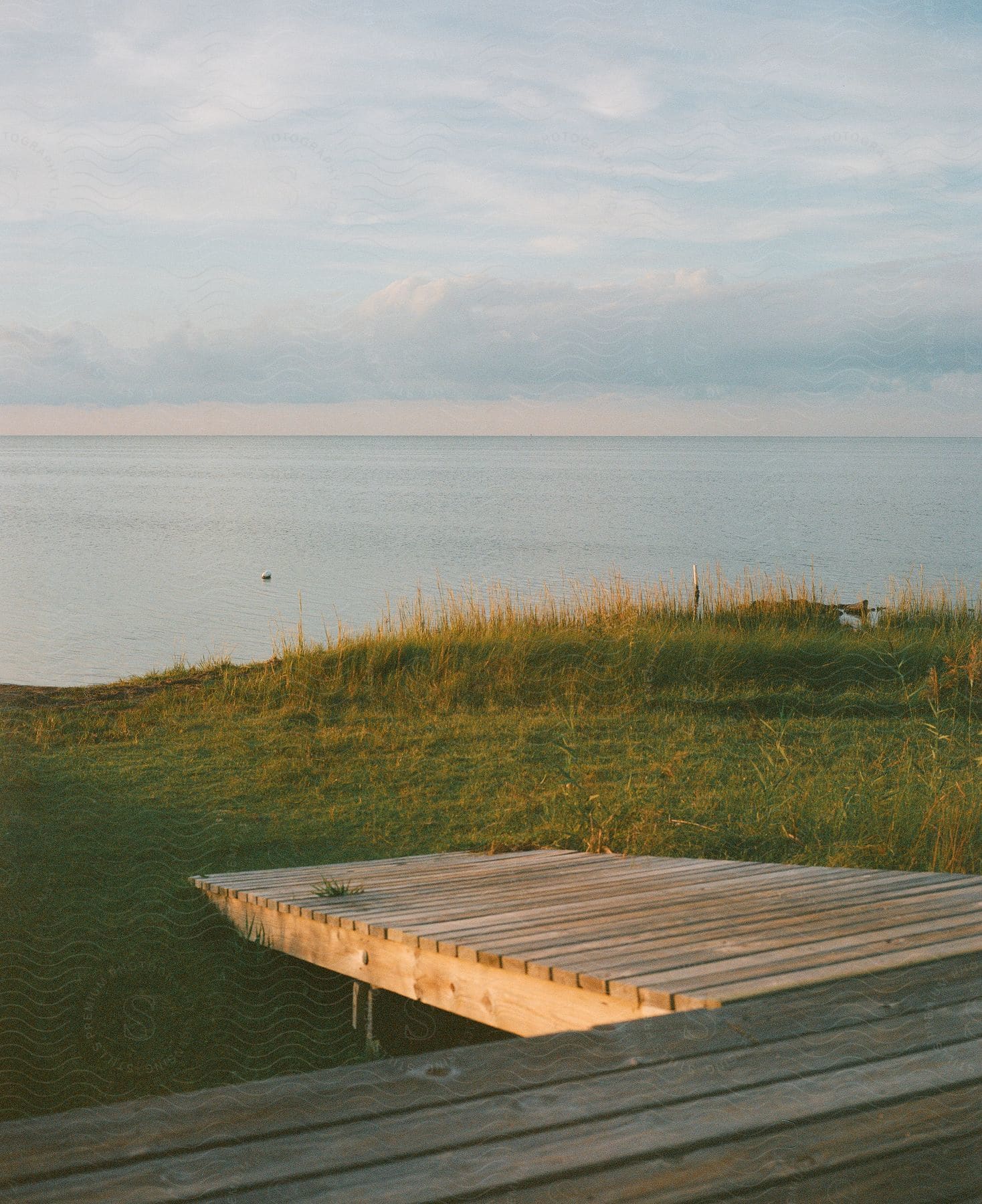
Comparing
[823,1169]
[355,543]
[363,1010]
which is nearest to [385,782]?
[363,1010]

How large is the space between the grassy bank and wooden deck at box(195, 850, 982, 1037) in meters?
0.38

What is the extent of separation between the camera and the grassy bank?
12.4 feet

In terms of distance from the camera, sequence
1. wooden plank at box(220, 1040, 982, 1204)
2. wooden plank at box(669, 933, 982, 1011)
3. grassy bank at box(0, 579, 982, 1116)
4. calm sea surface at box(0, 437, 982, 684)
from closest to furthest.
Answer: wooden plank at box(220, 1040, 982, 1204)
wooden plank at box(669, 933, 982, 1011)
grassy bank at box(0, 579, 982, 1116)
calm sea surface at box(0, 437, 982, 684)

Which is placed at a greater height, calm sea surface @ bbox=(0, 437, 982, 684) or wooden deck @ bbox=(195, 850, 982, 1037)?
calm sea surface @ bbox=(0, 437, 982, 684)

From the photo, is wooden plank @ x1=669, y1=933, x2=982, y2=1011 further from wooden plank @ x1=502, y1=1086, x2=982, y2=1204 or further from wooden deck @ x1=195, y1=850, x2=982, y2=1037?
wooden plank @ x1=502, y1=1086, x2=982, y2=1204

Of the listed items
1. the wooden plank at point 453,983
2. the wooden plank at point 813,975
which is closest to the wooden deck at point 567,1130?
the wooden plank at point 813,975

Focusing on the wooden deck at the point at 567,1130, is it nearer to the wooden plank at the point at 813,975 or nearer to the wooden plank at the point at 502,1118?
the wooden plank at the point at 502,1118

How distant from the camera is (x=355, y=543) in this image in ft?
105

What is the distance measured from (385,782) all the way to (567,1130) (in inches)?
199

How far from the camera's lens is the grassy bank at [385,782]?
3791 mm

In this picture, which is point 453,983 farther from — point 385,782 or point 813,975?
point 385,782

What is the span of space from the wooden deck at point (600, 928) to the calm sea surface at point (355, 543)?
1070cm

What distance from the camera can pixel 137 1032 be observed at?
3607 millimetres

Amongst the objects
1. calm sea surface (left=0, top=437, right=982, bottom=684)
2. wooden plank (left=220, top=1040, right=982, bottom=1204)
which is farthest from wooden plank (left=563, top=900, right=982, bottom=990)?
calm sea surface (left=0, top=437, right=982, bottom=684)
